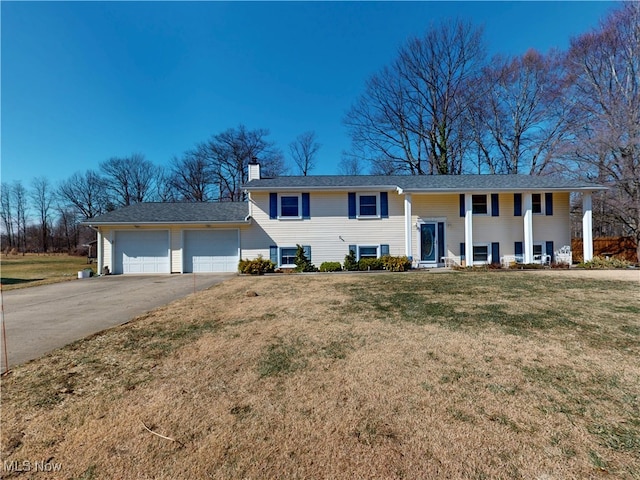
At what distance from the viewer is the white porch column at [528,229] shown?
13.7 meters

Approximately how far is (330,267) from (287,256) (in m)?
2.54

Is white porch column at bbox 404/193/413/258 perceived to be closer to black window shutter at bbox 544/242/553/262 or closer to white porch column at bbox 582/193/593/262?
black window shutter at bbox 544/242/553/262

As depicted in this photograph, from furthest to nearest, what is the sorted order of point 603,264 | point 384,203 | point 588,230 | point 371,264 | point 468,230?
point 384,203
point 468,230
point 588,230
point 371,264
point 603,264

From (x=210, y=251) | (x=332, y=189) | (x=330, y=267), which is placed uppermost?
(x=332, y=189)

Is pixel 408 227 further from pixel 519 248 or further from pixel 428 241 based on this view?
pixel 519 248

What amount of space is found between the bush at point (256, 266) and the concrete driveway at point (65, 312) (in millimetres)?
3409

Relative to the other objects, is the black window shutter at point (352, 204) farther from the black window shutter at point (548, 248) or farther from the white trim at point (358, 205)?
the black window shutter at point (548, 248)

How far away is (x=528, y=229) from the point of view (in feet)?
45.0

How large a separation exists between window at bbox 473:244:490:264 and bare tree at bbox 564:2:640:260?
8512 millimetres

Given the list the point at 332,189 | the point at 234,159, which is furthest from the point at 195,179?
the point at 332,189

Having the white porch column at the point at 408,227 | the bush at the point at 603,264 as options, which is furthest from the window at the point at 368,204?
the bush at the point at 603,264

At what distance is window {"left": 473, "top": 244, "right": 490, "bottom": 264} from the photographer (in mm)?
14445

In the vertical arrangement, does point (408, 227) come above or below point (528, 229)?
above

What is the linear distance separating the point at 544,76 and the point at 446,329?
27158mm
